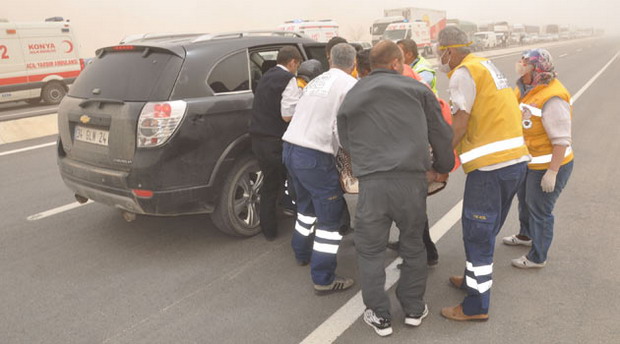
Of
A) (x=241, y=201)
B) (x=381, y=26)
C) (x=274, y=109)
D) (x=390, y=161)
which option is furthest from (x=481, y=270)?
(x=381, y=26)

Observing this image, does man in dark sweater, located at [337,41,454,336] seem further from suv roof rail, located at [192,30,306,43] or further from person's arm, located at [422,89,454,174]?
suv roof rail, located at [192,30,306,43]

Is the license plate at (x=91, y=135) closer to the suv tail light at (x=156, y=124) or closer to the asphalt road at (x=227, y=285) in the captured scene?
the suv tail light at (x=156, y=124)

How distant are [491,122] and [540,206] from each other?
111 cm

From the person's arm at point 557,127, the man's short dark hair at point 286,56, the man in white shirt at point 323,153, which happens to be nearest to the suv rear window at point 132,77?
the man's short dark hair at point 286,56

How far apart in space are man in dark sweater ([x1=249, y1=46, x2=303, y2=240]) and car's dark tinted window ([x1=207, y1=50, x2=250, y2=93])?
349 millimetres

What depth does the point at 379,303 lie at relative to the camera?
126 inches

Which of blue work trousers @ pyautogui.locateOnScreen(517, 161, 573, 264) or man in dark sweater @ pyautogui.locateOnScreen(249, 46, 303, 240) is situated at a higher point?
man in dark sweater @ pyautogui.locateOnScreen(249, 46, 303, 240)

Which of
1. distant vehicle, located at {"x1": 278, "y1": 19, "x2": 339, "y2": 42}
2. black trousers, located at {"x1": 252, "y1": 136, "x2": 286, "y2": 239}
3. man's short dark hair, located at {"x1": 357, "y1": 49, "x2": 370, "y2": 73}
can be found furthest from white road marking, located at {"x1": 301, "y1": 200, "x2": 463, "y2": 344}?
distant vehicle, located at {"x1": 278, "y1": 19, "x2": 339, "y2": 42}

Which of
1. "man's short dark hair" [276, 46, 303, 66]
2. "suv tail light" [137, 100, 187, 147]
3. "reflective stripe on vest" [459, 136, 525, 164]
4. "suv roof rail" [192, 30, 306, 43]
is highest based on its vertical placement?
"suv roof rail" [192, 30, 306, 43]

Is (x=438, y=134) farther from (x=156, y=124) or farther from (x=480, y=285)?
(x=156, y=124)

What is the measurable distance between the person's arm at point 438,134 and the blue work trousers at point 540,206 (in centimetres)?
107

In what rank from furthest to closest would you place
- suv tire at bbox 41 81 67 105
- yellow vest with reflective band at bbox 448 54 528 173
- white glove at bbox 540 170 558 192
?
1. suv tire at bbox 41 81 67 105
2. white glove at bbox 540 170 558 192
3. yellow vest with reflective band at bbox 448 54 528 173

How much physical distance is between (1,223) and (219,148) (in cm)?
268

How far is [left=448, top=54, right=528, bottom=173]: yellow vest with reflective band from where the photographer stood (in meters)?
3.19
